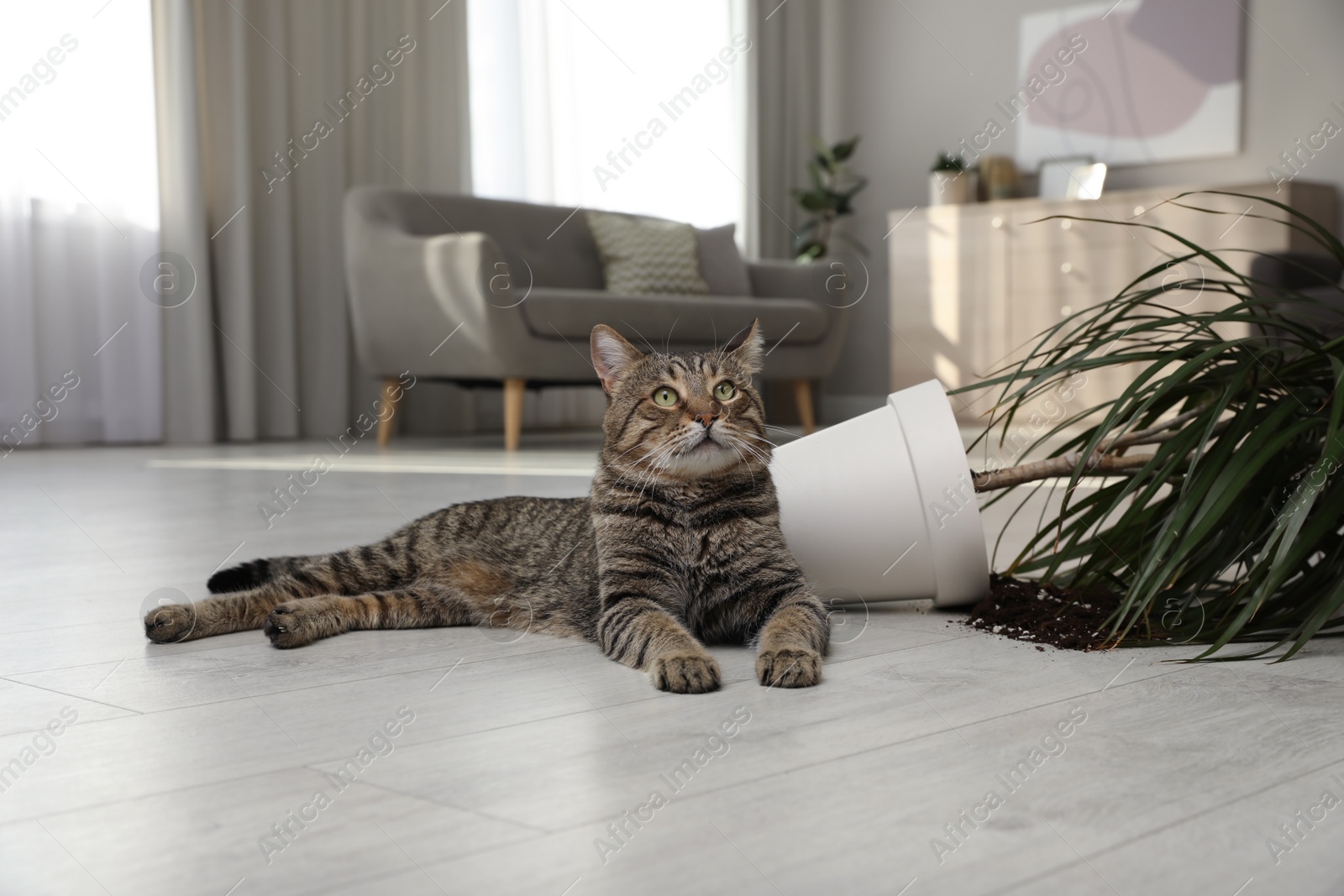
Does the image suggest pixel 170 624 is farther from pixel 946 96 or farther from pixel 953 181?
pixel 946 96

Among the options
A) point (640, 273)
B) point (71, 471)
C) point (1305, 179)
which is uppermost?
point (1305, 179)

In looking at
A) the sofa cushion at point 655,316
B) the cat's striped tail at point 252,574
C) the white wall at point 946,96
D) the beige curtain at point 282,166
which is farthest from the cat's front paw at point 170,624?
the white wall at point 946,96

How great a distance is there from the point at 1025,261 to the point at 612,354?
547 cm

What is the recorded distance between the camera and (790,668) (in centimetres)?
138

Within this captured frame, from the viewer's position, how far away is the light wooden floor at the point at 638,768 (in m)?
0.84

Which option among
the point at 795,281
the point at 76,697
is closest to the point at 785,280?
the point at 795,281

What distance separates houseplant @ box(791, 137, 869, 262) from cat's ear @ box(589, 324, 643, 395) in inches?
234

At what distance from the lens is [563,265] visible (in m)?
6.16

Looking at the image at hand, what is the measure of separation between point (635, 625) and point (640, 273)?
4.61 m

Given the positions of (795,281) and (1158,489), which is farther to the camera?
(795,281)

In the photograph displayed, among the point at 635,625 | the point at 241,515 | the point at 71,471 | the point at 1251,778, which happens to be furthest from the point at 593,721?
the point at 71,471

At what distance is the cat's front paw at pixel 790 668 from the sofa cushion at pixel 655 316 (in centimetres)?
367

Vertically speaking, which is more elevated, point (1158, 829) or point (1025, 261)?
point (1025, 261)

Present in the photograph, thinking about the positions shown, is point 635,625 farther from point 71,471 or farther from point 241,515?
point 71,471
